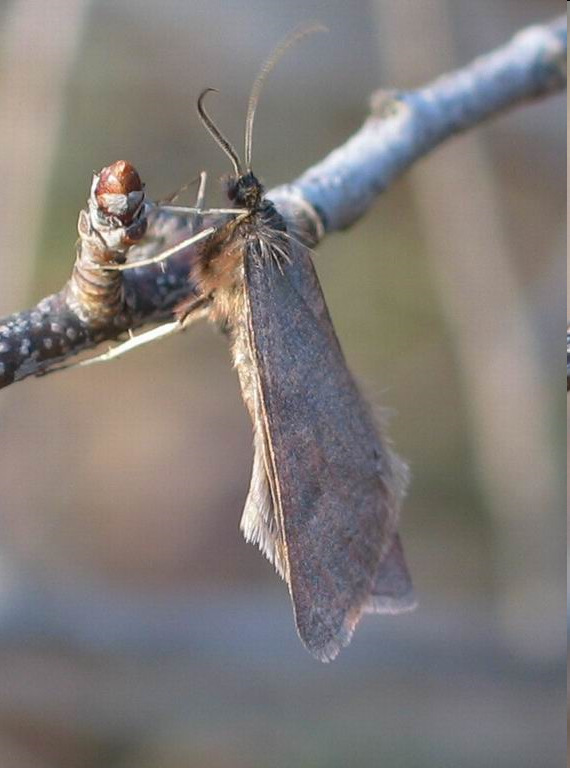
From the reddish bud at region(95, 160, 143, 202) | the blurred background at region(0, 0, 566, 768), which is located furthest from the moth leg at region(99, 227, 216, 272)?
the blurred background at region(0, 0, 566, 768)

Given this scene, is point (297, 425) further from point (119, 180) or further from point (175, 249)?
point (119, 180)

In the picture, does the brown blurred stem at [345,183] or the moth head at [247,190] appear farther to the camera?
the moth head at [247,190]

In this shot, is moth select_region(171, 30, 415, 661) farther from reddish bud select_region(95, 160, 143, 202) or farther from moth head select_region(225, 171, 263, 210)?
reddish bud select_region(95, 160, 143, 202)

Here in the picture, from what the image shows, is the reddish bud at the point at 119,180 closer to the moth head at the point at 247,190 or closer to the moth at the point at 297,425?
the moth at the point at 297,425

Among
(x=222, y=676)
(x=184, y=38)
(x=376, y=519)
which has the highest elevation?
(x=184, y=38)

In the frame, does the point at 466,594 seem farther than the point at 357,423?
Yes

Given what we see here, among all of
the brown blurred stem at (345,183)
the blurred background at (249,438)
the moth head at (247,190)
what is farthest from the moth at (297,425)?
the blurred background at (249,438)

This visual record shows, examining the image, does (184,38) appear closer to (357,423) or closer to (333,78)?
(333,78)

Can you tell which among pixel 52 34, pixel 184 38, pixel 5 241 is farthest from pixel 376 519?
pixel 184 38
